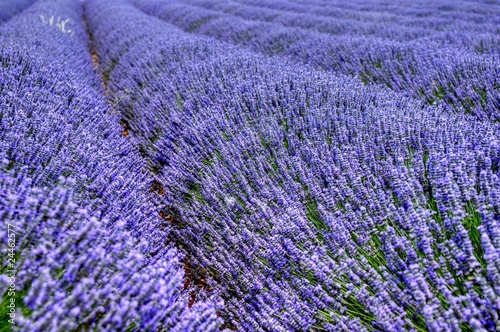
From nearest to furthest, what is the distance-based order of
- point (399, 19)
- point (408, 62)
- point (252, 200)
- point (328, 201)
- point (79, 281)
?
1. point (79, 281)
2. point (328, 201)
3. point (252, 200)
4. point (408, 62)
5. point (399, 19)

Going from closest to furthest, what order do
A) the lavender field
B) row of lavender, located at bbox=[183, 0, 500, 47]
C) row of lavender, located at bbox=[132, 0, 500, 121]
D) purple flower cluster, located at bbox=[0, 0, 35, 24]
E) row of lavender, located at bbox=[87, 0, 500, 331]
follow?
the lavender field → row of lavender, located at bbox=[87, 0, 500, 331] → row of lavender, located at bbox=[132, 0, 500, 121] → row of lavender, located at bbox=[183, 0, 500, 47] → purple flower cluster, located at bbox=[0, 0, 35, 24]

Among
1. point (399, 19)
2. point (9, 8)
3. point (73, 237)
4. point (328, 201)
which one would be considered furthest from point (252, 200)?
point (9, 8)

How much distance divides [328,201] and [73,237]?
1007mm

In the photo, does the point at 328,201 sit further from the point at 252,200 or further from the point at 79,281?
the point at 79,281

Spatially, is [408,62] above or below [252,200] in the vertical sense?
above

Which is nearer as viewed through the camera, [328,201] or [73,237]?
[73,237]

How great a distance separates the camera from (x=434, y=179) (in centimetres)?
163

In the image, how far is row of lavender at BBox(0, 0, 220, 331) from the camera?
109cm

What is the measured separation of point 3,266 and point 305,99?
1901 millimetres

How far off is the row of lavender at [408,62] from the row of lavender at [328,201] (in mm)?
551

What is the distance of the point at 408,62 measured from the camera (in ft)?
12.3

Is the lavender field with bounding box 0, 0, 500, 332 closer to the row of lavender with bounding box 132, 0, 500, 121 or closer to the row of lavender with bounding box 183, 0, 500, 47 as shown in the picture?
the row of lavender with bounding box 132, 0, 500, 121

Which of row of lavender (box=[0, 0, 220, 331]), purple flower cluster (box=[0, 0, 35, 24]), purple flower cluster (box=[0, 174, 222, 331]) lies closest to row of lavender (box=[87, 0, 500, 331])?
row of lavender (box=[0, 0, 220, 331])

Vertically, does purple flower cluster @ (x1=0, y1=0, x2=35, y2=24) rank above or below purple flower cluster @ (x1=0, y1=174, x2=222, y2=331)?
above
